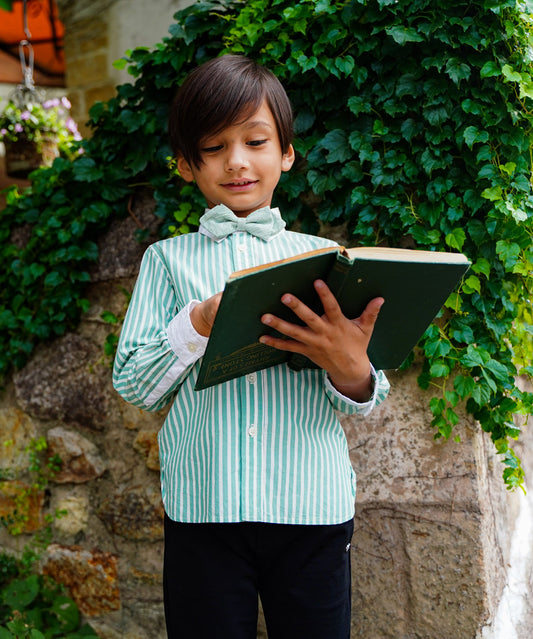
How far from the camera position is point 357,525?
5.70 feet

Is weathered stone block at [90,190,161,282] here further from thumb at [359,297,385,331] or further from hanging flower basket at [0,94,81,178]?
thumb at [359,297,385,331]

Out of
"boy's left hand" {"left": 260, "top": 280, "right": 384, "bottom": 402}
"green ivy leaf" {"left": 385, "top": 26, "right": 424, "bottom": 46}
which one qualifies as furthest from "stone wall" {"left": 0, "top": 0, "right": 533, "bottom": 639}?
"green ivy leaf" {"left": 385, "top": 26, "right": 424, "bottom": 46}

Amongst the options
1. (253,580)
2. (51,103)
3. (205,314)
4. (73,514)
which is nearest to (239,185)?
(205,314)

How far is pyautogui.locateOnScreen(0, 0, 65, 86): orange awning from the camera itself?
14.1 ft

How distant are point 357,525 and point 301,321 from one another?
91cm

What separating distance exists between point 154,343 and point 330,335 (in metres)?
0.36

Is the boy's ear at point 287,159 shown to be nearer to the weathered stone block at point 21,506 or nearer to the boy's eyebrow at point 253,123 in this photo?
the boy's eyebrow at point 253,123

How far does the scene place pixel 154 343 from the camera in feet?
3.86

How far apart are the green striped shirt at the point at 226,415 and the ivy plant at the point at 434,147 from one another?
0.46m

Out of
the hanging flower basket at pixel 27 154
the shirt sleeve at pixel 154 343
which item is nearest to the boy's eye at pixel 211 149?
the shirt sleeve at pixel 154 343

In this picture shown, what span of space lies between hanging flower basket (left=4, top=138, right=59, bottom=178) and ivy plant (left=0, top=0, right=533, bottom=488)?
51.7 inches

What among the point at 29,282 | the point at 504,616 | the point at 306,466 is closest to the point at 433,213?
the point at 306,466

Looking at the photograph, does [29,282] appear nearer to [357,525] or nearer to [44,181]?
[44,181]

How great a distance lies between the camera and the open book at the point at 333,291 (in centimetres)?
95
